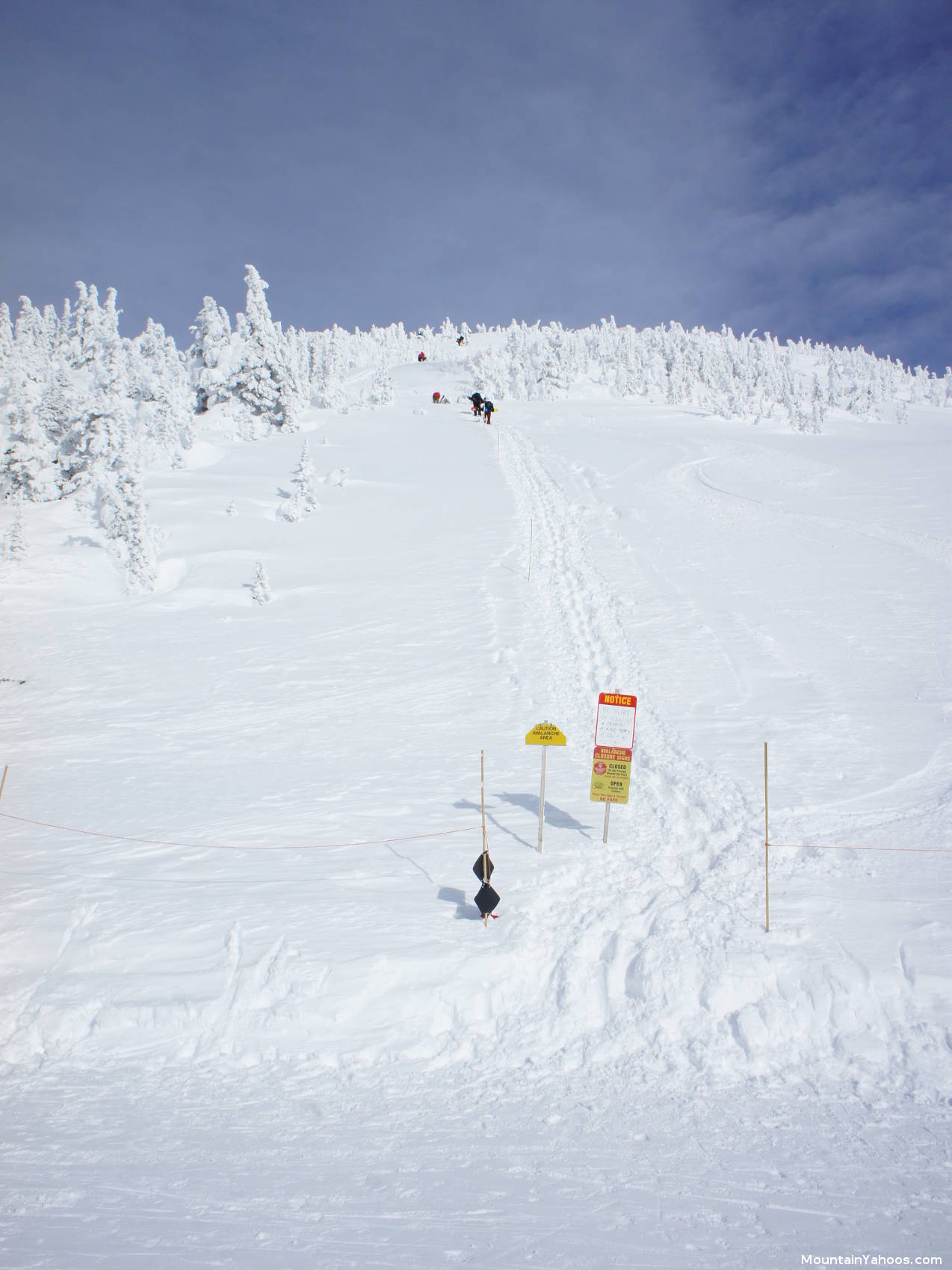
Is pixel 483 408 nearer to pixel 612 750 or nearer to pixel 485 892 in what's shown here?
pixel 612 750

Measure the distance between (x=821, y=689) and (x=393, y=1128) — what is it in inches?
411

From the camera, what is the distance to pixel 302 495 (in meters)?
26.4

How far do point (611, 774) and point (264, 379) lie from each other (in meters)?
44.8

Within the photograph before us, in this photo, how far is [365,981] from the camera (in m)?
6.32

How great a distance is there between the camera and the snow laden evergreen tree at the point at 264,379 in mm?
45531

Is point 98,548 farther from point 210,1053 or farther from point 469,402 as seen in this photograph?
point 469,402

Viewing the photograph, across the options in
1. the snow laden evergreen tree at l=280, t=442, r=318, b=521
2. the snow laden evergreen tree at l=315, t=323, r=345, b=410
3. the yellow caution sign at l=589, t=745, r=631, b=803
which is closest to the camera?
the yellow caution sign at l=589, t=745, r=631, b=803

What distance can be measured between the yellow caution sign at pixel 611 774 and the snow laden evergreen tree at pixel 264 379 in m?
42.6

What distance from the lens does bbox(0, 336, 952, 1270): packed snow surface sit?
172 inches

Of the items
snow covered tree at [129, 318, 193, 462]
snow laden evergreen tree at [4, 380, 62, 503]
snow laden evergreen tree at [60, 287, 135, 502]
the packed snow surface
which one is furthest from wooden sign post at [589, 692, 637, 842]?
snow laden evergreen tree at [4, 380, 62, 503]

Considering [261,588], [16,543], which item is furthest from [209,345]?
[261,588]

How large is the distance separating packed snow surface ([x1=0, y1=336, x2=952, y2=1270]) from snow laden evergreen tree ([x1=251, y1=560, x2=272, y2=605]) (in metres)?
0.46

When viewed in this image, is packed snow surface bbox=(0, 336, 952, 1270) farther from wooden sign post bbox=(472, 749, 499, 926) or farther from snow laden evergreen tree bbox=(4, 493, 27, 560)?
snow laden evergreen tree bbox=(4, 493, 27, 560)

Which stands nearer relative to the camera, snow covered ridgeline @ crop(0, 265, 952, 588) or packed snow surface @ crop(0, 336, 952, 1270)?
packed snow surface @ crop(0, 336, 952, 1270)
